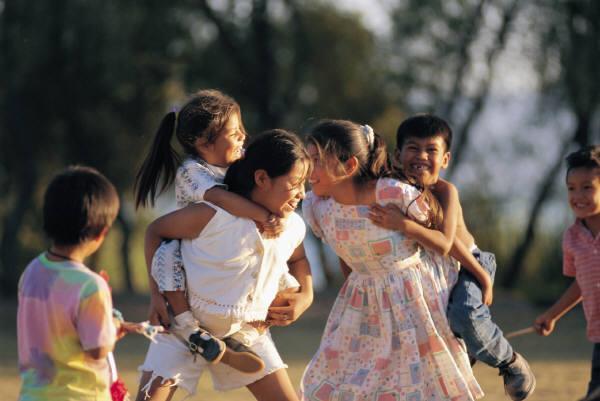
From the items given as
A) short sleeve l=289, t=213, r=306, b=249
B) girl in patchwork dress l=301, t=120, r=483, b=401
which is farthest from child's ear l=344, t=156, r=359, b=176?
short sleeve l=289, t=213, r=306, b=249

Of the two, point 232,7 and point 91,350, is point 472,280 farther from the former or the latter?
point 232,7

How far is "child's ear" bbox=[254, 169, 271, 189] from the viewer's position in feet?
13.4

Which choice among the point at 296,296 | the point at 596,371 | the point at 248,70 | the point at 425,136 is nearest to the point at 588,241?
the point at 596,371

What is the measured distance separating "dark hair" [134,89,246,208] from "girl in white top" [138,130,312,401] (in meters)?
0.18

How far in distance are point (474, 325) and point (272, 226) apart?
1026 millimetres

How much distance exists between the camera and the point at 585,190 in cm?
492

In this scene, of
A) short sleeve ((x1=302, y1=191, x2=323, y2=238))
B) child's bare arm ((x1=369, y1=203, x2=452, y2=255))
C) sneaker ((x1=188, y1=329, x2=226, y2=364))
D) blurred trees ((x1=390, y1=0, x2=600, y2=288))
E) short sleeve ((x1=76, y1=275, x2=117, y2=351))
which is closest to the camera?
short sleeve ((x1=76, y1=275, x2=117, y2=351))

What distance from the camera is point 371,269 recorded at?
4637mm

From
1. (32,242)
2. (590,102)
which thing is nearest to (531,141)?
(590,102)

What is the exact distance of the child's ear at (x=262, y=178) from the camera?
13.4 ft

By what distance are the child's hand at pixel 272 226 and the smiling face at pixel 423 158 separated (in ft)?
2.70

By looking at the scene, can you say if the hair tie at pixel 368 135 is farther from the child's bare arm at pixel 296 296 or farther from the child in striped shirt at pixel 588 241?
the child in striped shirt at pixel 588 241

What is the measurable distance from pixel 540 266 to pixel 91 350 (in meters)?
14.4

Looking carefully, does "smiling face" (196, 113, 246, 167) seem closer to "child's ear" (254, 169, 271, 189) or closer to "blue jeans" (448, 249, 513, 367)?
"child's ear" (254, 169, 271, 189)
